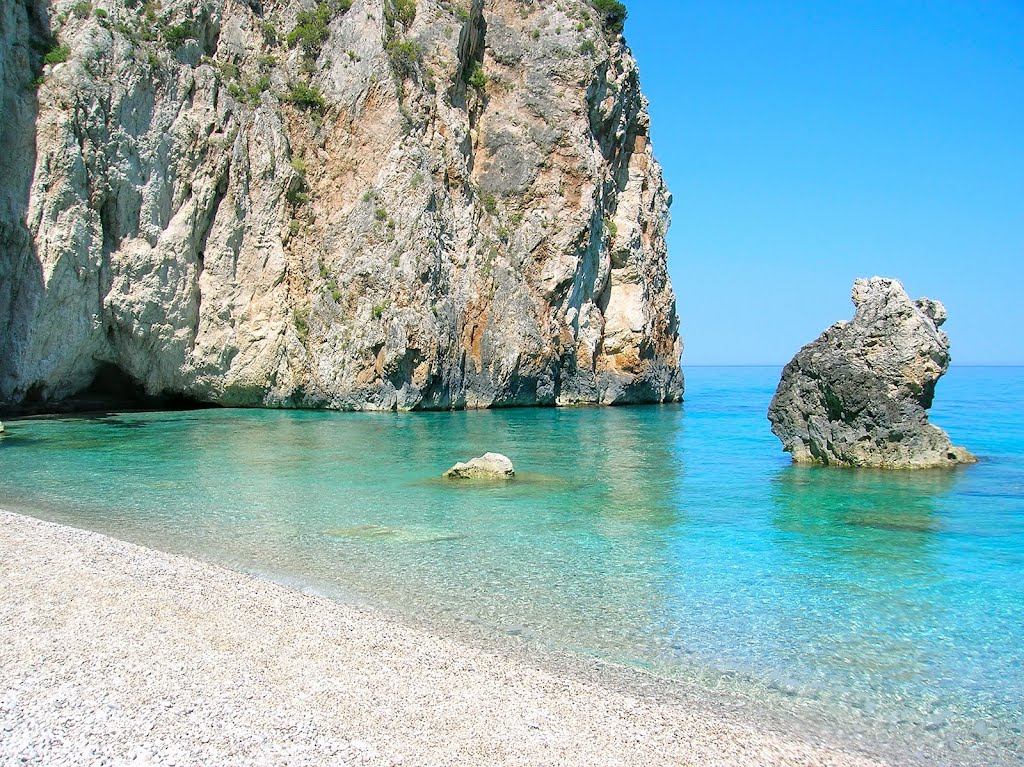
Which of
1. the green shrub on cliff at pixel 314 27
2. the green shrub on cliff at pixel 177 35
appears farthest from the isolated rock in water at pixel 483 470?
the green shrub on cliff at pixel 314 27

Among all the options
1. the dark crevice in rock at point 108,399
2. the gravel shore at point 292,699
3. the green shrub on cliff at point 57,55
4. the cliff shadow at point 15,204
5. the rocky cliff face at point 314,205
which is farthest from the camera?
the dark crevice in rock at point 108,399

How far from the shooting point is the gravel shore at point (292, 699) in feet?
16.6

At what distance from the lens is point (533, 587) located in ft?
31.1

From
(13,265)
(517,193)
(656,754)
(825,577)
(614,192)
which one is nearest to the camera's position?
(656,754)

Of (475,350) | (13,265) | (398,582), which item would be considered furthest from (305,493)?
(475,350)

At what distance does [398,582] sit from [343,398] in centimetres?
2771

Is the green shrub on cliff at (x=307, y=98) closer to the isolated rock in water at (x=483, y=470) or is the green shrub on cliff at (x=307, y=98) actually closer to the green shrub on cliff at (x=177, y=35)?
the green shrub on cliff at (x=177, y=35)

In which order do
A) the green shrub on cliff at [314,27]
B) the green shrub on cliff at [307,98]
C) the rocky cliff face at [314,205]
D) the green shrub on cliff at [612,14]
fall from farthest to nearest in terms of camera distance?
1. the green shrub on cliff at [612,14]
2. the green shrub on cliff at [314,27]
3. the green shrub on cliff at [307,98]
4. the rocky cliff face at [314,205]

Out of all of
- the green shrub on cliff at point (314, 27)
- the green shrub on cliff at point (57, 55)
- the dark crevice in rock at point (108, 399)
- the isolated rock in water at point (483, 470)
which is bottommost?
the isolated rock in water at point (483, 470)

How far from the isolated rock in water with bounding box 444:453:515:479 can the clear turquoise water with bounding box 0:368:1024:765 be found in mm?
648

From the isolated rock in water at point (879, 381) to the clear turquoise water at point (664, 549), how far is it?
972mm

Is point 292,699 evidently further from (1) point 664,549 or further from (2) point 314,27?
(2) point 314,27

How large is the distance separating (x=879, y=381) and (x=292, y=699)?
55.4ft

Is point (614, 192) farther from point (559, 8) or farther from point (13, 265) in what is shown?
point (13, 265)
